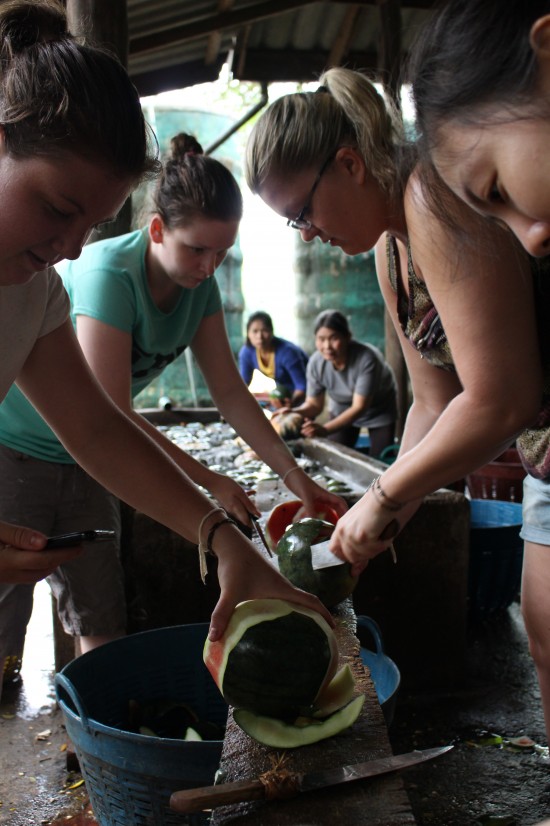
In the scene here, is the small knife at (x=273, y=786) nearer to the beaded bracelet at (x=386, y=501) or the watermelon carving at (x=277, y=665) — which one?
the watermelon carving at (x=277, y=665)

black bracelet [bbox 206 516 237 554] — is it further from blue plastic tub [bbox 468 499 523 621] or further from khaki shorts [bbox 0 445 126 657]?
blue plastic tub [bbox 468 499 523 621]

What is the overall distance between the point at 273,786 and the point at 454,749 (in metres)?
2.20

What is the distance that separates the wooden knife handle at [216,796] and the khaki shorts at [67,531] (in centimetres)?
148

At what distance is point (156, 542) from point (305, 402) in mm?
3902

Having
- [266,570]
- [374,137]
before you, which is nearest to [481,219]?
[374,137]

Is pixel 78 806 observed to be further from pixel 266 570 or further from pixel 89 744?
pixel 266 570

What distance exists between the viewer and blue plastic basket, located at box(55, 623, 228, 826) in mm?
1986

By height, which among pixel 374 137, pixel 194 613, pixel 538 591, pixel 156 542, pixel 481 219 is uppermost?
pixel 374 137

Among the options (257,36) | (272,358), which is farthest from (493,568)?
(257,36)

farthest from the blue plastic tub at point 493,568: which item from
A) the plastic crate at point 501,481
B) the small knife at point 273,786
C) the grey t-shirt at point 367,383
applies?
the small knife at point 273,786

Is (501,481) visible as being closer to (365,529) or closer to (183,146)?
Answer: (183,146)

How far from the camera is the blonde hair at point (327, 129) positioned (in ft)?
6.38

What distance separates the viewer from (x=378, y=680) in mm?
2588

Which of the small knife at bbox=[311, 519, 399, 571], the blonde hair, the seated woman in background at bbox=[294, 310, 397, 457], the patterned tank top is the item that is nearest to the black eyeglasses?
the blonde hair
